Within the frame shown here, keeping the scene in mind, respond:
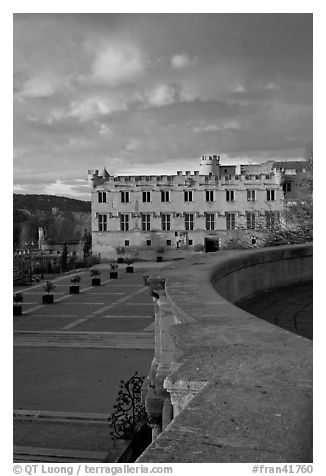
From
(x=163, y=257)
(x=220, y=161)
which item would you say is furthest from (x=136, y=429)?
(x=220, y=161)

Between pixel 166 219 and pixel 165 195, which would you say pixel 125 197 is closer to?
pixel 165 195

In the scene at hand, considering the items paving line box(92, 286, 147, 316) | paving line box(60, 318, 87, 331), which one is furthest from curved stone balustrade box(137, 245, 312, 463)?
paving line box(92, 286, 147, 316)

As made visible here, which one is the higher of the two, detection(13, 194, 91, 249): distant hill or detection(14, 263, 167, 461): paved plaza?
detection(13, 194, 91, 249): distant hill

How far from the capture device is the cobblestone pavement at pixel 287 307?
207 inches

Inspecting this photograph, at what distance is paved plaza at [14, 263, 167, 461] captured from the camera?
26.2 feet

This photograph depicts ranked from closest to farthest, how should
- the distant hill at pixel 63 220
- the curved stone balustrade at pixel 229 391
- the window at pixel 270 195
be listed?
the curved stone balustrade at pixel 229 391
the window at pixel 270 195
the distant hill at pixel 63 220

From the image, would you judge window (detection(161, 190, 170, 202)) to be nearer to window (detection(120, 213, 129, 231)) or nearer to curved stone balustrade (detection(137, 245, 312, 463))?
window (detection(120, 213, 129, 231))

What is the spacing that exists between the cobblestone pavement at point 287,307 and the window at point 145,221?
145 feet

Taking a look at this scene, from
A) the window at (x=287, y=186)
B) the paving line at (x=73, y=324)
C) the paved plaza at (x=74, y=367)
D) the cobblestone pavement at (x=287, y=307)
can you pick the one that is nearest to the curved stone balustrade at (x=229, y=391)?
the cobblestone pavement at (x=287, y=307)

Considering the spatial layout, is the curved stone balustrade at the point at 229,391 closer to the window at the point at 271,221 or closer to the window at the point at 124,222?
the window at the point at 271,221

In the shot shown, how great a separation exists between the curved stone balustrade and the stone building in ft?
157

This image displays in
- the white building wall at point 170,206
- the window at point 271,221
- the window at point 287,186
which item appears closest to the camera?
the window at point 271,221

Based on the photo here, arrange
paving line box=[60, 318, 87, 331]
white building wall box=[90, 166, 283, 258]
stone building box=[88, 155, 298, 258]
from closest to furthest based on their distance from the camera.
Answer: paving line box=[60, 318, 87, 331] < stone building box=[88, 155, 298, 258] < white building wall box=[90, 166, 283, 258]

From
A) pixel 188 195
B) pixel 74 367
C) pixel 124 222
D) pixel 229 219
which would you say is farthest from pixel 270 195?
pixel 74 367
